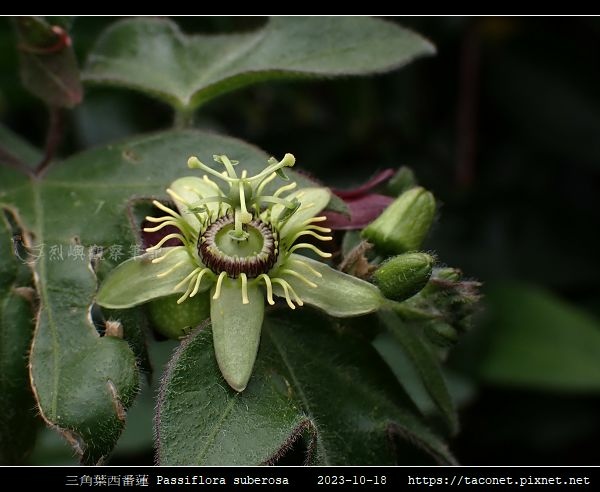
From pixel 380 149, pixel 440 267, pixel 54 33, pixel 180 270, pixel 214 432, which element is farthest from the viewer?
pixel 380 149

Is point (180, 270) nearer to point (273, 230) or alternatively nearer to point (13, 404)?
point (273, 230)

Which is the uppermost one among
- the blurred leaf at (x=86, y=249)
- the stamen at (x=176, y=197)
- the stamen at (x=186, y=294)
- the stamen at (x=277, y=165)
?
the stamen at (x=277, y=165)

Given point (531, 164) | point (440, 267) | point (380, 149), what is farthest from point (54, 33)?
point (531, 164)

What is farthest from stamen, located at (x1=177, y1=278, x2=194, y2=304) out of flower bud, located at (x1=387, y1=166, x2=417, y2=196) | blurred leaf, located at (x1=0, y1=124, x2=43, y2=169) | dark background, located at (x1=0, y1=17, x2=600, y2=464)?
Answer: dark background, located at (x1=0, y1=17, x2=600, y2=464)

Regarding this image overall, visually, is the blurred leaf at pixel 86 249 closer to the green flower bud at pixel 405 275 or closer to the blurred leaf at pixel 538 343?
the green flower bud at pixel 405 275

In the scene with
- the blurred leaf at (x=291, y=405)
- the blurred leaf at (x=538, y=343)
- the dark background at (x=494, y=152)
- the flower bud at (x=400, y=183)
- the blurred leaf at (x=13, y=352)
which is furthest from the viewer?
the dark background at (x=494, y=152)

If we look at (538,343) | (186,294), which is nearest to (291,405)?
(186,294)

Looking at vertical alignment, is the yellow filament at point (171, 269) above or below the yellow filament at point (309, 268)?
below

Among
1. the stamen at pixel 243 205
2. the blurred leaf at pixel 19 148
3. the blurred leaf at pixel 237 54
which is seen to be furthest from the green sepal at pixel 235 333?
the blurred leaf at pixel 19 148
